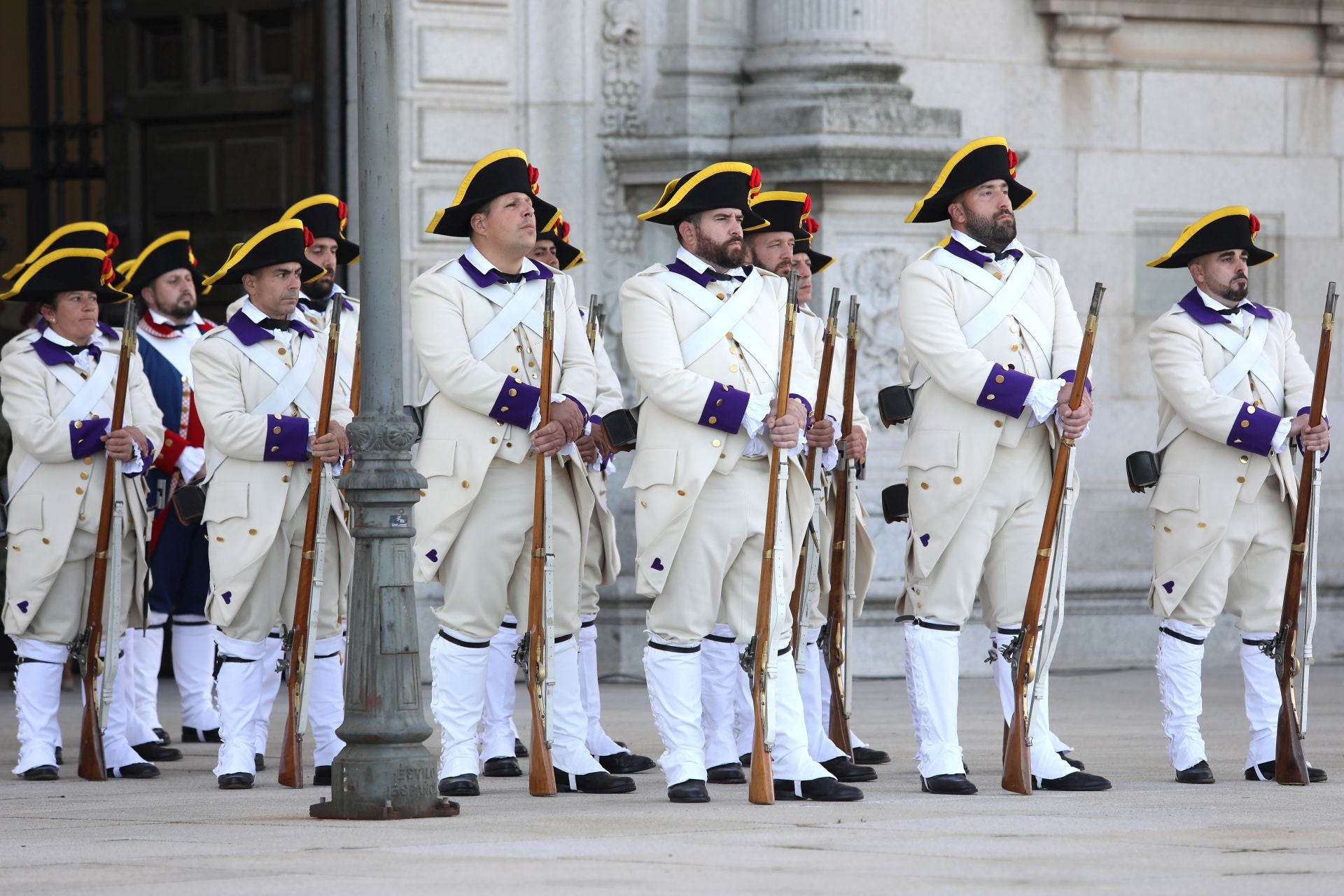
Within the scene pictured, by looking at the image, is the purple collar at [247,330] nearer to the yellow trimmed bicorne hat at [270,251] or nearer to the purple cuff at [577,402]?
the yellow trimmed bicorne hat at [270,251]

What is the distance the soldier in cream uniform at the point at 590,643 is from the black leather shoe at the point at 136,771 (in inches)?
48.0

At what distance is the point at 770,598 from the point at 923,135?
541cm

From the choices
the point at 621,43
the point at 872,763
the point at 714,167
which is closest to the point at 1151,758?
the point at 872,763

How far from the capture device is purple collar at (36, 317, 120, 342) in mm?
9742

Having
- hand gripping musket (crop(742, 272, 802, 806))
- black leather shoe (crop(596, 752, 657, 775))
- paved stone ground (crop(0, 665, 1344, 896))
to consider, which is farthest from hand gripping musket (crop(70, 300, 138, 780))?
hand gripping musket (crop(742, 272, 802, 806))

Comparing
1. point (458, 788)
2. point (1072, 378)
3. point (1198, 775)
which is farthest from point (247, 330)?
point (1198, 775)

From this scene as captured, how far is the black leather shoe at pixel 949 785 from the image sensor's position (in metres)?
8.15

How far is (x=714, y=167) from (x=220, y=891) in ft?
10.7

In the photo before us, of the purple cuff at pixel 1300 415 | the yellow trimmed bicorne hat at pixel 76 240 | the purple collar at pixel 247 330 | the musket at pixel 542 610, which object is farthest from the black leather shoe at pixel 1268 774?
the yellow trimmed bicorne hat at pixel 76 240

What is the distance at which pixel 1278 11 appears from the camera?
1409 centimetres

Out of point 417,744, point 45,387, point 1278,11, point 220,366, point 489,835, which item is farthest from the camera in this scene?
point 1278,11

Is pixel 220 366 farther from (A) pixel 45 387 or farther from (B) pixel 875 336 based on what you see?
(B) pixel 875 336

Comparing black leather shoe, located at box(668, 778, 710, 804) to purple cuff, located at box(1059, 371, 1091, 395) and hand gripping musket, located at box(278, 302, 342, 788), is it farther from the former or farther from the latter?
purple cuff, located at box(1059, 371, 1091, 395)

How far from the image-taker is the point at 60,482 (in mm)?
9594
